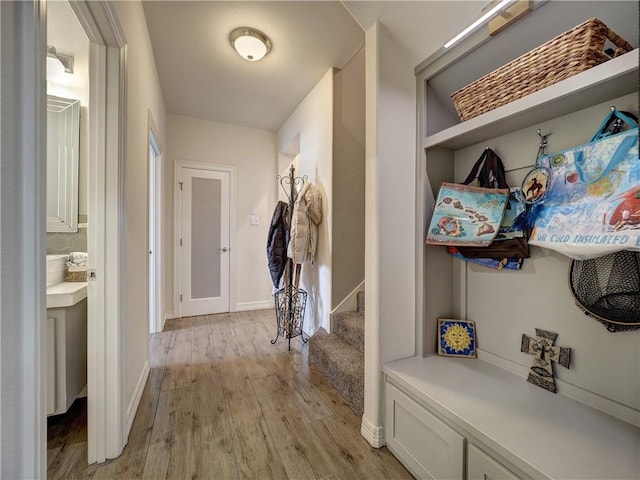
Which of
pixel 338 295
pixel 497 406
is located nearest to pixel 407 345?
pixel 497 406

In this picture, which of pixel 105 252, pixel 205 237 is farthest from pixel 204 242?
pixel 105 252

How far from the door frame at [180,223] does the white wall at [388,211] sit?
2.71m

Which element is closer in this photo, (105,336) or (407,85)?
(105,336)

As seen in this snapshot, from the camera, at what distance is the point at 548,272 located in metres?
1.18

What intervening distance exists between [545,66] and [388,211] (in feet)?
2.62

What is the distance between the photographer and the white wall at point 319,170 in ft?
8.48

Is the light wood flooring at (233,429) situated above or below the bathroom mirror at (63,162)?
below

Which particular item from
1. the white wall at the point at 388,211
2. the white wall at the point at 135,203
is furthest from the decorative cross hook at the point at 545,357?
the white wall at the point at 135,203

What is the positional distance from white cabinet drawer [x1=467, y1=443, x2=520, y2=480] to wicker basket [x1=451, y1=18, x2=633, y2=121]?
1.35 meters

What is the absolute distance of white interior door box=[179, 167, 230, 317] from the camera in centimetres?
350

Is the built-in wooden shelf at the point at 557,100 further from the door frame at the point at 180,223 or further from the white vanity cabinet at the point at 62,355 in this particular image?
the door frame at the point at 180,223

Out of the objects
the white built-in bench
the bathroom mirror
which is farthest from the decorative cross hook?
the bathroom mirror

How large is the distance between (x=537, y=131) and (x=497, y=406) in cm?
118

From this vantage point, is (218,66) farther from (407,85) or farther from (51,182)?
(407,85)
